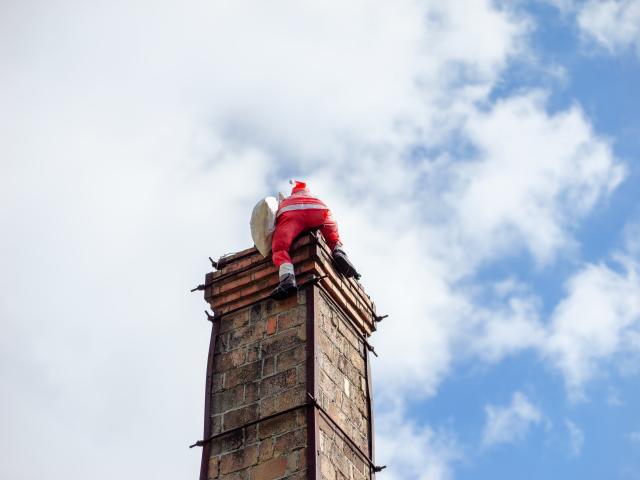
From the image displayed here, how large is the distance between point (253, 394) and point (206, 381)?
1.59ft

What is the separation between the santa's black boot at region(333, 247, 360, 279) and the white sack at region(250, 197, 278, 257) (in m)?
0.53

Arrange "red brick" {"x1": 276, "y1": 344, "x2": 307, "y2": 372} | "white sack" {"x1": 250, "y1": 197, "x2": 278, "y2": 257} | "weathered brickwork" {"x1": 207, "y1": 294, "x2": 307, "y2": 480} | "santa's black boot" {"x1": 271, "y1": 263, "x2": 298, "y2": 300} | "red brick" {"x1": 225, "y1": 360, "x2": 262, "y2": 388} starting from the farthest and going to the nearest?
"white sack" {"x1": 250, "y1": 197, "x2": 278, "y2": 257} < "santa's black boot" {"x1": 271, "y1": 263, "x2": 298, "y2": 300} < "red brick" {"x1": 225, "y1": 360, "x2": 262, "y2": 388} < "red brick" {"x1": 276, "y1": 344, "x2": 307, "y2": 372} < "weathered brickwork" {"x1": 207, "y1": 294, "x2": 307, "y2": 480}

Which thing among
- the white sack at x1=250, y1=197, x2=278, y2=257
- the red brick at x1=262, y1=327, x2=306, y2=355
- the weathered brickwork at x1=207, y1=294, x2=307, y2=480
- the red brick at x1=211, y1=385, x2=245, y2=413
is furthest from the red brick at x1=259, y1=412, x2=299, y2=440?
the white sack at x1=250, y1=197, x2=278, y2=257

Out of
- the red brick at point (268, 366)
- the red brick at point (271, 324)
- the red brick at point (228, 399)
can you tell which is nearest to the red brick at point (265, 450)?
the red brick at point (228, 399)

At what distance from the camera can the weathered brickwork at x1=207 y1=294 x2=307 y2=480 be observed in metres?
7.00

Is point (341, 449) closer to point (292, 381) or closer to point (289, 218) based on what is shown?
point (292, 381)

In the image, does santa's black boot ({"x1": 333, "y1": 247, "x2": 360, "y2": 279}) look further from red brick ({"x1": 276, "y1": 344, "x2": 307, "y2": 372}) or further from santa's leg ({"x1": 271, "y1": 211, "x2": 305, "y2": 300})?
red brick ({"x1": 276, "y1": 344, "x2": 307, "y2": 372})

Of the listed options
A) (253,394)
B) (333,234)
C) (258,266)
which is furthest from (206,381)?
(333,234)

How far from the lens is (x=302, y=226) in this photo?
8320 millimetres

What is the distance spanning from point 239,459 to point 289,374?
689mm

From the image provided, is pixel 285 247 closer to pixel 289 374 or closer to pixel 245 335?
pixel 245 335

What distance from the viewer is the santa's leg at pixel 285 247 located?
7863 mm

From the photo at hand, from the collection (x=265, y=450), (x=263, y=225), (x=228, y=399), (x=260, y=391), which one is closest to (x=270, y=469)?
(x=265, y=450)

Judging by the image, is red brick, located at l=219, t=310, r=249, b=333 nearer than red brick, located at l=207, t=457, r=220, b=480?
No
